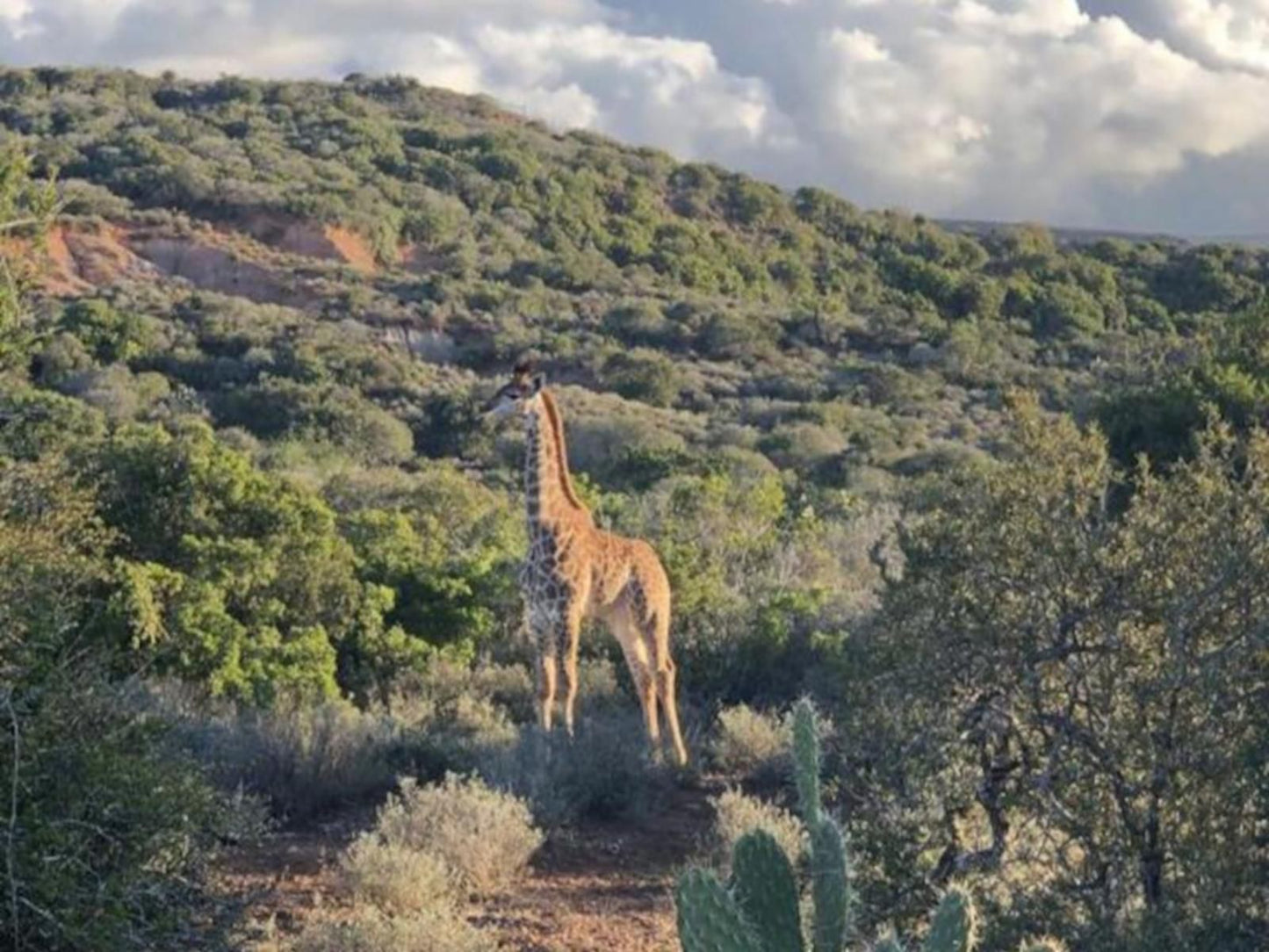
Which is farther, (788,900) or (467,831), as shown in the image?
(467,831)

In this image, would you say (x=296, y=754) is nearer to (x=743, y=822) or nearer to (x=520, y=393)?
(x=743, y=822)

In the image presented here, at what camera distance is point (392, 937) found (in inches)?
264

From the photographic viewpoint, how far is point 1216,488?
6.64 meters

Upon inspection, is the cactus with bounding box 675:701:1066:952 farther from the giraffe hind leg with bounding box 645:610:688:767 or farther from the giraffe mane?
the giraffe mane

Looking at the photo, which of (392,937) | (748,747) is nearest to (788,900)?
(392,937)

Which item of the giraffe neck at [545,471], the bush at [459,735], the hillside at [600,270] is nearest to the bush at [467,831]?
the bush at [459,735]

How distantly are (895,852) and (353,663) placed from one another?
6.09 meters

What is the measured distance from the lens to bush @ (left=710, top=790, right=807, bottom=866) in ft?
27.5

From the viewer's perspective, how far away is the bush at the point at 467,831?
8.14 m

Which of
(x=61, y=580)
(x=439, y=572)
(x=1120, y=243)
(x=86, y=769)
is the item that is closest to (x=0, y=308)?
(x=61, y=580)

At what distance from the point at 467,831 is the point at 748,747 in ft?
9.63

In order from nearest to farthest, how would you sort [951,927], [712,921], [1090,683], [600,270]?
[712,921] < [951,927] < [1090,683] < [600,270]

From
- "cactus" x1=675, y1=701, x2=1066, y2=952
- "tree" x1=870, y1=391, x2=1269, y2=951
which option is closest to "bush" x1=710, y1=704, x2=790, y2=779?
"tree" x1=870, y1=391, x2=1269, y2=951

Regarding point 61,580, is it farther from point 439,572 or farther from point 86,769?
point 439,572
